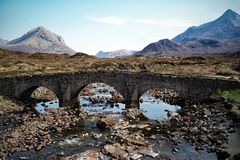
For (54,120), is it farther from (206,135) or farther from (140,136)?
(206,135)

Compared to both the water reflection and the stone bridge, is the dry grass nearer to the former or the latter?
A: the stone bridge

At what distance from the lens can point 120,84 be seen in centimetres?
4097

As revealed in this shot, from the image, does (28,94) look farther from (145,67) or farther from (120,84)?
(145,67)

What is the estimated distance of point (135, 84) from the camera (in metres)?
40.0

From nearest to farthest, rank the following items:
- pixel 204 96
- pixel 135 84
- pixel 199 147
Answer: pixel 199 147 → pixel 204 96 → pixel 135 84

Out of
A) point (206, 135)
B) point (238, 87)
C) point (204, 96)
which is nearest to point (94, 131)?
point (206, 135)

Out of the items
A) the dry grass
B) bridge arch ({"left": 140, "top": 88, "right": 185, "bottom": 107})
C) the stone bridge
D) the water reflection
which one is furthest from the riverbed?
the dry grass

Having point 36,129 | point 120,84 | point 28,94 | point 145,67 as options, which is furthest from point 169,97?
point 36,129

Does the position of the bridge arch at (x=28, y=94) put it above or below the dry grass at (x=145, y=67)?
below

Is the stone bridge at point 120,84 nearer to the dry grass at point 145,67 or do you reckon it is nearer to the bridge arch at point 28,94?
the bridge arch at point 28,94

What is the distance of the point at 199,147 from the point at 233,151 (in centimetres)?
333

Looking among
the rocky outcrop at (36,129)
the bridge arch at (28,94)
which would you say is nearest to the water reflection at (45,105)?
the bridge arch at (28,94)

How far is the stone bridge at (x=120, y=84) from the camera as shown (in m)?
36.0

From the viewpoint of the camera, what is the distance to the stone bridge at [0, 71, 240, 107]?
36031mm
